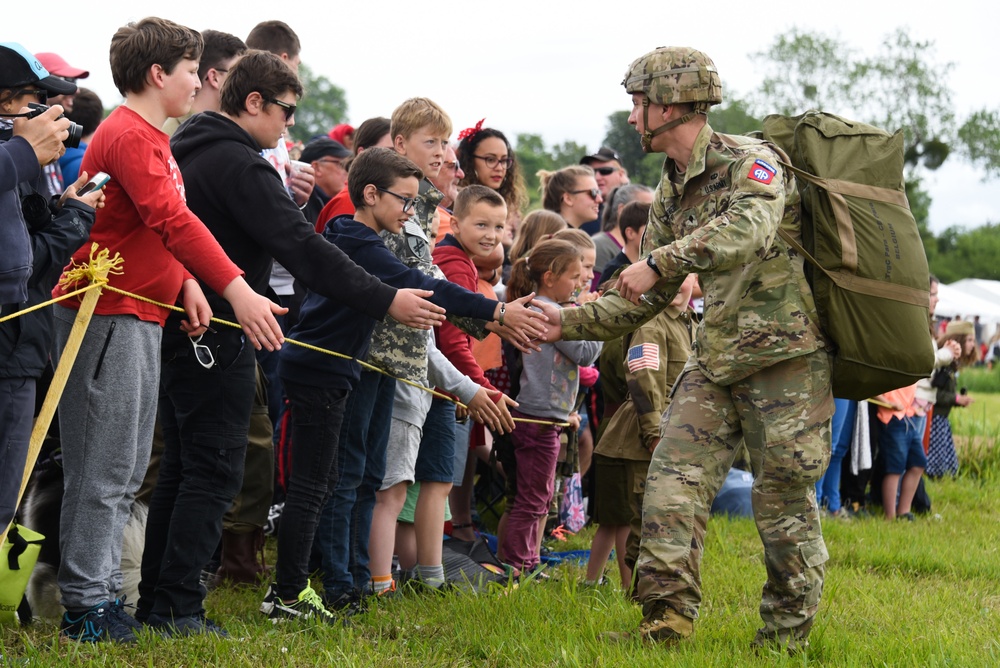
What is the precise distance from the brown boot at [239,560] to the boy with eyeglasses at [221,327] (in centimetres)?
104

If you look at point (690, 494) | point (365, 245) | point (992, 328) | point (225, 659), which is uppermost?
point (992, 328)

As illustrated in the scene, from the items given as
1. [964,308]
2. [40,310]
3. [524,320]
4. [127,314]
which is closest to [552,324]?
[524,320]

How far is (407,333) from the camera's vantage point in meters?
5.39

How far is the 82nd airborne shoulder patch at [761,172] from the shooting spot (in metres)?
4.41

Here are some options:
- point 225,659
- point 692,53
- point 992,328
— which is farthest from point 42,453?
point 992,328

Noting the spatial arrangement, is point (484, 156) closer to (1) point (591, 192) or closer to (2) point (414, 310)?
(1) point (591, 192)

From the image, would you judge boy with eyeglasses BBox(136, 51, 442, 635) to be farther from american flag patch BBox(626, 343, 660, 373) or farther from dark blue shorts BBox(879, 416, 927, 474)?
dark blue shorts BBox(879, 416, 927, 474)

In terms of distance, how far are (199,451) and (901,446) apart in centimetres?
687

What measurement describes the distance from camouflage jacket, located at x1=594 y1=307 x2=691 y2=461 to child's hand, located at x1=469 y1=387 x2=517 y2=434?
0.65 meters

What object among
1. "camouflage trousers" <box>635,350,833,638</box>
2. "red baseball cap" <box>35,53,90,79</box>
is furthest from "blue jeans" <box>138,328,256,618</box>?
"red baseball cap" <box>35,53,90,79</box>

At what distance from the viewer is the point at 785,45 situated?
66.9m

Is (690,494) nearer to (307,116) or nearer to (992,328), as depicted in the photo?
(992,328)

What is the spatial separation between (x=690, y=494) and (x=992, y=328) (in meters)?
47.9

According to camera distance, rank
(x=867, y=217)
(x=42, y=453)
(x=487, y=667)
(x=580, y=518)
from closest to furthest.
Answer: (x=487, y=667) < (x=867, y=217) < (x=42, y=453) < (x=580, y=518)
